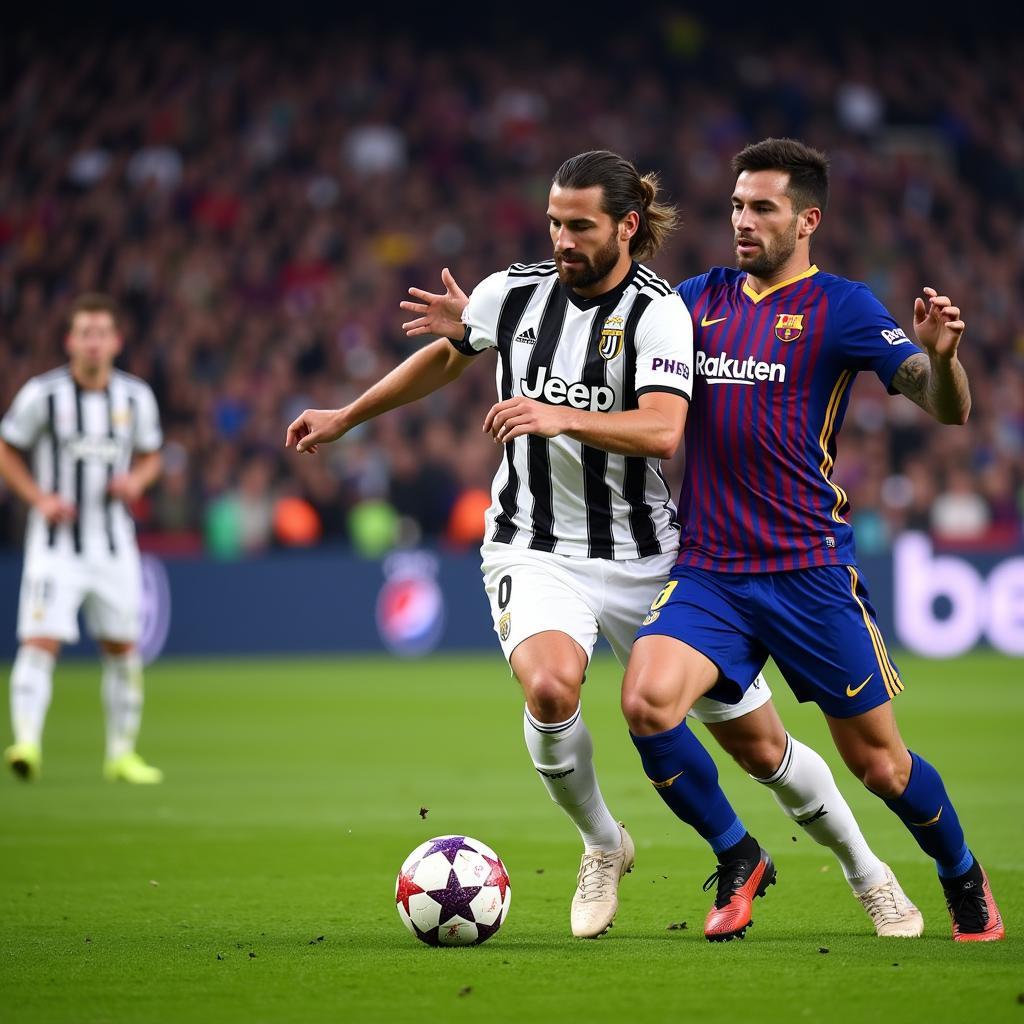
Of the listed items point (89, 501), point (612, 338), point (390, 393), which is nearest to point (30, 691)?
point (89, 501)

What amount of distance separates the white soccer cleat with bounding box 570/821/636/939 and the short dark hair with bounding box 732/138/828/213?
2.01m

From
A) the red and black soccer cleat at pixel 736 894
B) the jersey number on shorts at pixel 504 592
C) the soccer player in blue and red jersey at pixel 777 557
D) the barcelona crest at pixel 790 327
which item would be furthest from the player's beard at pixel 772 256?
the red and black soccer cleat at pixel 736 894

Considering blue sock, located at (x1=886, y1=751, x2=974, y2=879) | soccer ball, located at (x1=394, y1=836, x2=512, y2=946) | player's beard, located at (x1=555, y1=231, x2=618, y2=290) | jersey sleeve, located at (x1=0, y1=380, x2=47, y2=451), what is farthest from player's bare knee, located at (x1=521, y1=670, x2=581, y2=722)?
jersey sleeve, located at (x1=0, y1=380, x2=47, y2=451)

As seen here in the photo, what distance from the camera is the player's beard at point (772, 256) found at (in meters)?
5.36

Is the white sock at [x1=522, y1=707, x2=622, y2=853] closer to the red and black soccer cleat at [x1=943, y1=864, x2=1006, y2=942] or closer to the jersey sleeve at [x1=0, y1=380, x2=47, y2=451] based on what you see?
the red and black soccer cleat at [x1=943, y1=864, x2=1006, y2=942]

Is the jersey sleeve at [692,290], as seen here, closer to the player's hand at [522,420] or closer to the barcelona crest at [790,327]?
the barcelona crest at [790,327]

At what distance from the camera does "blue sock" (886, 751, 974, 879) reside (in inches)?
204

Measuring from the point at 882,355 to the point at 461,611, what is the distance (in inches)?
504

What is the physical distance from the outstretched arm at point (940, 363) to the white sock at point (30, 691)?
5538 millimetres

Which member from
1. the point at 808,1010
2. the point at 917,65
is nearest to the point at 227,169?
the point at 917,65

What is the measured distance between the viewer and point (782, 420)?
17.3 ft

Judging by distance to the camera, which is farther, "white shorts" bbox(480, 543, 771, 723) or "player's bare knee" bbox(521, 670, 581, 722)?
"white shorts" bbox(480, 543, 771, 723)

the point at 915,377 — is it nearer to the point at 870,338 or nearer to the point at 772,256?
the point at 870,338

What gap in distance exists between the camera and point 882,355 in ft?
17.0
